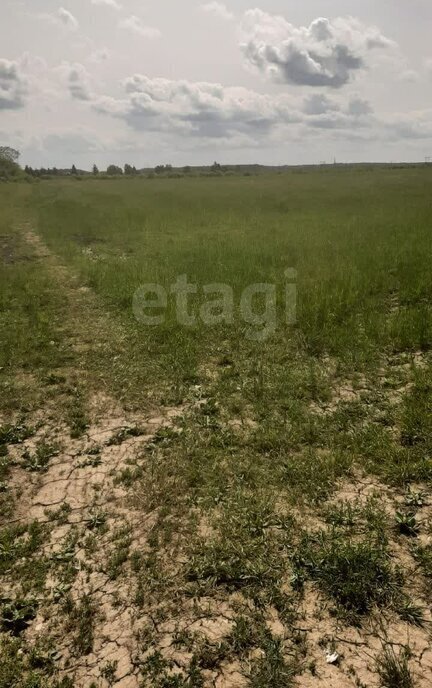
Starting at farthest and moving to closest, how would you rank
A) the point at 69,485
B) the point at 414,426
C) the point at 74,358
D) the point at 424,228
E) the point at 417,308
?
1. the point at 424,228
2. the point at 417,308
3. the point at 74,358
4. the point at 414,426
5. the point at 69,485

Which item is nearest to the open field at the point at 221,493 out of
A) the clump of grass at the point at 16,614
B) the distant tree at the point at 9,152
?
the clump of grass at the point at 16,614

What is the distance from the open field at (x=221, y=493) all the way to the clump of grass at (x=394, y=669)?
1cm

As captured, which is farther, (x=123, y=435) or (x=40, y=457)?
(x=123, y=435)

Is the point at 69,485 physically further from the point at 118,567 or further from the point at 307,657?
the point at 307,657

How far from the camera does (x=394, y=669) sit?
2.79 meters


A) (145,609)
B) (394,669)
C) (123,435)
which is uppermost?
(123,435)

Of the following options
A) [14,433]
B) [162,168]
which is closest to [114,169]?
[162,168]

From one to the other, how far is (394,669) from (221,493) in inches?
83.4

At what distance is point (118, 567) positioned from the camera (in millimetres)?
3764

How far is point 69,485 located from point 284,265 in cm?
1018

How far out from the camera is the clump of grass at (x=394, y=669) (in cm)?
275

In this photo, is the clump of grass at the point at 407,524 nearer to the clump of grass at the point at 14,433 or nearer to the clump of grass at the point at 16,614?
the clump of grass at the point at 16,614

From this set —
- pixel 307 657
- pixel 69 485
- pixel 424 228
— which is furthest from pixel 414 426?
pixel 424 228

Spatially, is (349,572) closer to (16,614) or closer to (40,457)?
(16,614)
